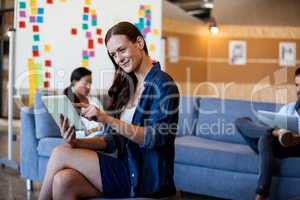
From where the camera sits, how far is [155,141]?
5.73ft

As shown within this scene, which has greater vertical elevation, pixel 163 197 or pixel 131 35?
pixel 131 35

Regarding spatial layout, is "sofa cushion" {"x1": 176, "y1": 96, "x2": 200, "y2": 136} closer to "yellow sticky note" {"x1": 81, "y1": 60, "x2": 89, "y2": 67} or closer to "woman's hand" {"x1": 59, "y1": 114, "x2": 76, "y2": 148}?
"yellow sticky note" {"x1": 81, "y1": 60, "x2": 89, "y2": 67}

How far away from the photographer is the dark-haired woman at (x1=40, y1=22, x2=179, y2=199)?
1.77 metres

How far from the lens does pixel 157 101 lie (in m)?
1.78

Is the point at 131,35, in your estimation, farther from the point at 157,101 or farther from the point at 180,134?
the point at 180,134

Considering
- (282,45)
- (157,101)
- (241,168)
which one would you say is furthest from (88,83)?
(282,45)

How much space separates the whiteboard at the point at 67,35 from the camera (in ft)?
14.4

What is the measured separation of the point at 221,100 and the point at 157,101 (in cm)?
233

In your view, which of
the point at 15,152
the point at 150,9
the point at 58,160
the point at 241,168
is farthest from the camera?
the point at 15,152

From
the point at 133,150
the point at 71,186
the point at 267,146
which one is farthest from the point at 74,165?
the point at 267,146

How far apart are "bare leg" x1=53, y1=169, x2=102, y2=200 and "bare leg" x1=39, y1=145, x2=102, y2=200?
22mm

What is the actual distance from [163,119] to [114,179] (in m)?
0.36

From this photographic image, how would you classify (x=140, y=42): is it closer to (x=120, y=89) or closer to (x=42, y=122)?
(x=120, y=89)

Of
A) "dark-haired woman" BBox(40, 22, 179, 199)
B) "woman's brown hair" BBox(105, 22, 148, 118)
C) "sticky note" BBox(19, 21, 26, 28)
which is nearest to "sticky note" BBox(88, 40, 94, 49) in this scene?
"sticky note" BBox(19, 21, 26, 28)
